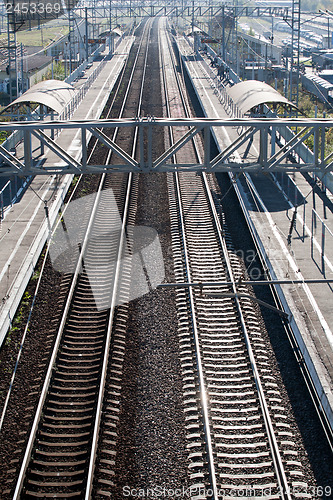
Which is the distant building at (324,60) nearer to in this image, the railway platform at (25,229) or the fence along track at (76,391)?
the railway platform at (25,229)

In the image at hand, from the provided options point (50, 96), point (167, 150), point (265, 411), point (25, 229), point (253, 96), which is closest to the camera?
point (265, 411)

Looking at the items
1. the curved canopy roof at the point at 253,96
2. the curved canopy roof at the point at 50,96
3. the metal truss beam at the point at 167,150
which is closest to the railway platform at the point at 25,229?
the curved canopy roof at the point at 50,96

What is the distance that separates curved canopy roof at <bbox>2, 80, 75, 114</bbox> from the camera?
70.1 feet

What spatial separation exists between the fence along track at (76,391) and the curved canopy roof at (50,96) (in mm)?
7552

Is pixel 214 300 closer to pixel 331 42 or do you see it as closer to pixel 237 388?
pixel 237 388

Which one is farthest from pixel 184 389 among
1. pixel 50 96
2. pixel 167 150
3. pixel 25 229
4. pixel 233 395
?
pixel 50 96

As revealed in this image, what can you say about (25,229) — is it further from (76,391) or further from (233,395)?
(233,395)

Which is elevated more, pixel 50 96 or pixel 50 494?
pixel 50 96

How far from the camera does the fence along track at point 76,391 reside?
28.0 feet

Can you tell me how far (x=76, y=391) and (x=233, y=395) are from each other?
2697mm

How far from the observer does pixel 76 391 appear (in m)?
10.4

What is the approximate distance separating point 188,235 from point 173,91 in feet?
89.0

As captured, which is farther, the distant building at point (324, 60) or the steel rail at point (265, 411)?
the distant building at point (324, 60)

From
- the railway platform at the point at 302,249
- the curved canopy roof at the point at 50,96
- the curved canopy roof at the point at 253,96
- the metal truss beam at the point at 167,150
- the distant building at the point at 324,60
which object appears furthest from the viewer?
the distant building at the point at 324,60
